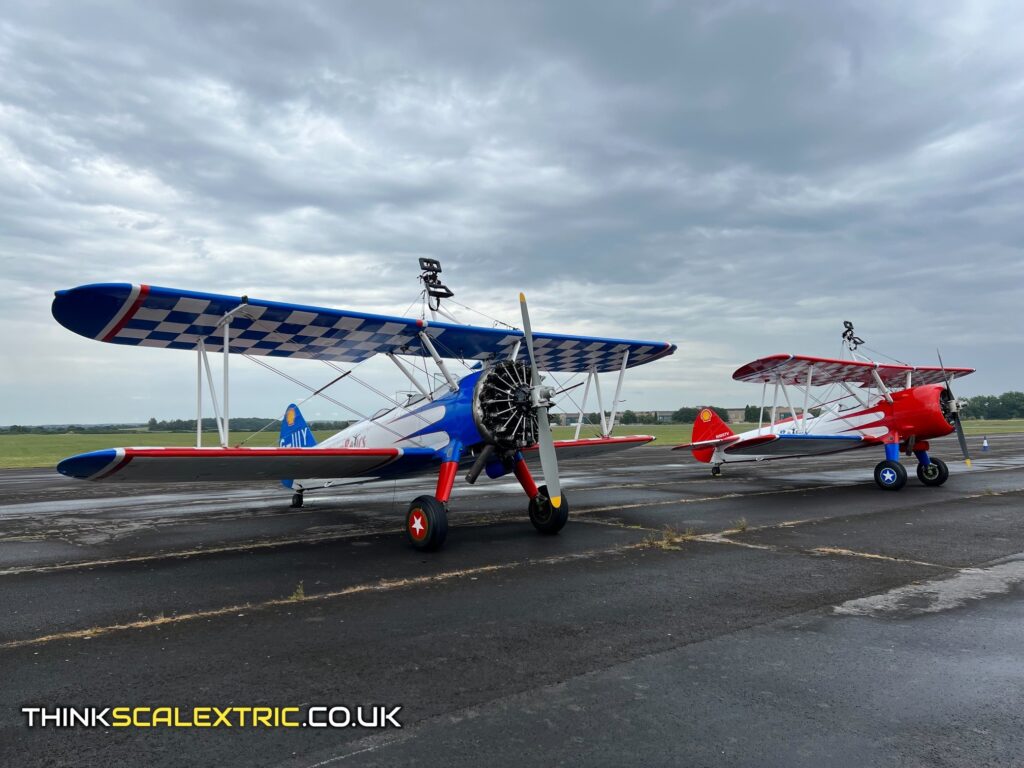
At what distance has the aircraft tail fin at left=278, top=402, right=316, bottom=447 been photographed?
1301 cm

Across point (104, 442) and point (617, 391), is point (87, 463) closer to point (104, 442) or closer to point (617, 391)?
point (617, 391)

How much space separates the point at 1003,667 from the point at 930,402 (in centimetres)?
1276

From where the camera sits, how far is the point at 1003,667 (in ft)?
12.7

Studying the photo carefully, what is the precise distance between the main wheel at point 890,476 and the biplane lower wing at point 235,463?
11114 millimetres

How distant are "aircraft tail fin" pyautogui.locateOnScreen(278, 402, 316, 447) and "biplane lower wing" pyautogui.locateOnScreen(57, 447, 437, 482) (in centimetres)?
372

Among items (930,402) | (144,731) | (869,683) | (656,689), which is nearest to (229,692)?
(144,731)

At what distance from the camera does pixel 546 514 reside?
8992mm

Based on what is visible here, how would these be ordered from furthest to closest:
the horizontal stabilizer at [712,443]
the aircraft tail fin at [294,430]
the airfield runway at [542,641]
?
the horizontal stabilizer at [712,443]
the aircraft tail fin at [294,430]
the airfield runway at [542,641]

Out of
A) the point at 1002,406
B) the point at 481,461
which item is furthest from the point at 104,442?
the point at 1002,406

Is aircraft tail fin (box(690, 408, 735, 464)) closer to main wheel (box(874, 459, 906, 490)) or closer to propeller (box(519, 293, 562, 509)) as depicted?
main wheel (box(874, 459, 906, 490))

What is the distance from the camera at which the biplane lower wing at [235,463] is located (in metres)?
6.62

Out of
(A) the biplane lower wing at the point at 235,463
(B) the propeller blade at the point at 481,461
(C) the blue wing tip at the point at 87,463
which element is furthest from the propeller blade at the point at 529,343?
(C) the blue wing tip at the point at 87,463

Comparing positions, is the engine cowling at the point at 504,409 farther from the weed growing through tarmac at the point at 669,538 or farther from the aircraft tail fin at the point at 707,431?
the aircraft tail fin at the point at 707,431

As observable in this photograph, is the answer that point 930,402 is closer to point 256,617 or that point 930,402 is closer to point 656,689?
point 656,689
